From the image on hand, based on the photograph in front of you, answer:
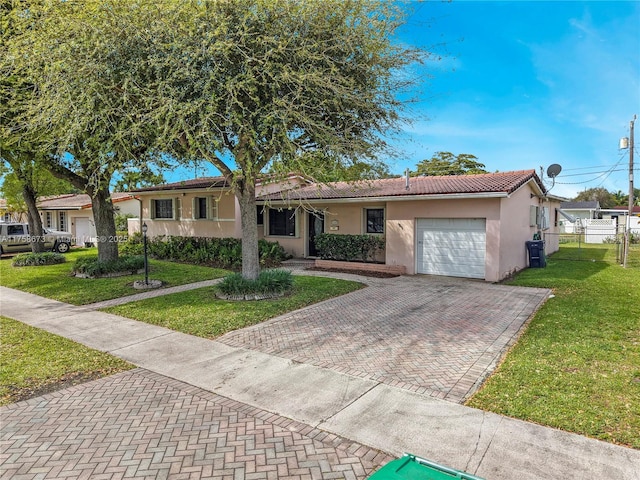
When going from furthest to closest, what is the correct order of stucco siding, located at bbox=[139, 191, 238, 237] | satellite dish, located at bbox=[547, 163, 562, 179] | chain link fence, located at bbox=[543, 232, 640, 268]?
satellite dish, located at bbox=[547, 163, 562, 179] < stucco siding, located at bbox=[139, 191, 238, 237] < chain link fence, located at bbox=[543, 232, 640, 268]

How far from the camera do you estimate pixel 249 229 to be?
10.1m

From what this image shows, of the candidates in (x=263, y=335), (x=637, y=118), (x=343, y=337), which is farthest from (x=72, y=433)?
(x=637, y=118)

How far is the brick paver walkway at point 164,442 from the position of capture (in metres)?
3.21

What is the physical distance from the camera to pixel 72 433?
12.5 ft

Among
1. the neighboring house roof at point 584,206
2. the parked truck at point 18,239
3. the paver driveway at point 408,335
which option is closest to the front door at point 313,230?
the paver driveway at point 408,335

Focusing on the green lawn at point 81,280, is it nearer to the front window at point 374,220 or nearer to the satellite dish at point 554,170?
the front window at point 374,220

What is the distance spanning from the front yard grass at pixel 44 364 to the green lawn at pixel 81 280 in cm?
314

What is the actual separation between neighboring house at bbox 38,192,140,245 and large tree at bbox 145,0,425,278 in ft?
66.3

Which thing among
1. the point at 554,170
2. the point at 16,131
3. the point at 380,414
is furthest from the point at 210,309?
the point at 554,170

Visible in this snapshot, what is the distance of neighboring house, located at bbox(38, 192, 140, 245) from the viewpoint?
2695cm

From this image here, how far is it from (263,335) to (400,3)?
7802mm

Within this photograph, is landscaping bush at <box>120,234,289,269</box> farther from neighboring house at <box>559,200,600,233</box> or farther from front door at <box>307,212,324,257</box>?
neighboring house at <box>559,200,600,233</box>

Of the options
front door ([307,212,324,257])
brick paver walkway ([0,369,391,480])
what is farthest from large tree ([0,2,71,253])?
front door ([307,212,324,257])

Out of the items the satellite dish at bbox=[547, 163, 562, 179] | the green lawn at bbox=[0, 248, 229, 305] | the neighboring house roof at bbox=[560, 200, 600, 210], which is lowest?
the green lawn at bbox=[0, 248, 229, 305]
